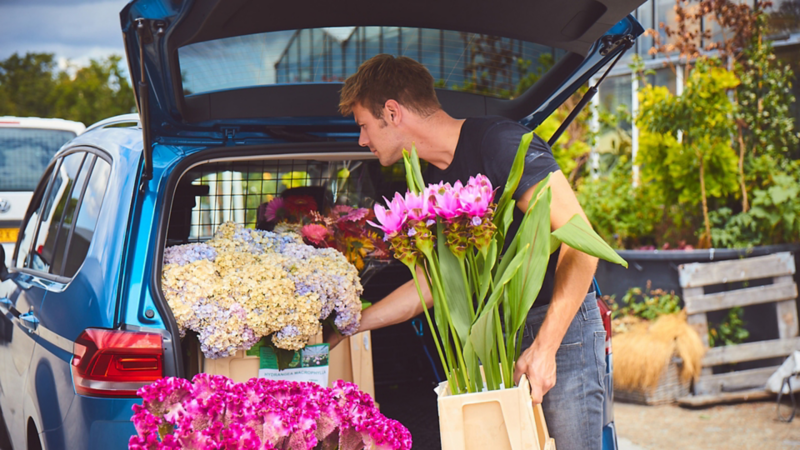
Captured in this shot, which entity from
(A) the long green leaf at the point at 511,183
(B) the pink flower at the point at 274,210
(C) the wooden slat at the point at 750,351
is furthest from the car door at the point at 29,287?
(C) the wooden slat at the point at 750,351

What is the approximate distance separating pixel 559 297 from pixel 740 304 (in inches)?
145

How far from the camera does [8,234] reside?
24.0 feet

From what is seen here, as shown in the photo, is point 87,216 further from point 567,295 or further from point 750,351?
point 750,351

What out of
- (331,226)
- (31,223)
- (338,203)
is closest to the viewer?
(331,226)

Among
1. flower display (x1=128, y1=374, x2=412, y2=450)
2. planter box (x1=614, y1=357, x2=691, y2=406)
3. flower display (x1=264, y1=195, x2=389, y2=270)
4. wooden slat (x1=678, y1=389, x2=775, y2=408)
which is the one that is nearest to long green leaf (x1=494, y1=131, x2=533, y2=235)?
flower display (x1=128, y1=374, x2=412, y2=450)

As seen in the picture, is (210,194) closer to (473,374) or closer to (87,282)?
(87,282)

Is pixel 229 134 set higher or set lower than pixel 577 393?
higher

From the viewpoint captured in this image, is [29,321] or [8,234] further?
[8,234]

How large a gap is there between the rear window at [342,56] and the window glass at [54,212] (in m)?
0.82

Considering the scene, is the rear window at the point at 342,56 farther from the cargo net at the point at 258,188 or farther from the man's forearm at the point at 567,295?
the man's forearm at the point at 567,295

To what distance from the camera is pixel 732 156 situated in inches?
210

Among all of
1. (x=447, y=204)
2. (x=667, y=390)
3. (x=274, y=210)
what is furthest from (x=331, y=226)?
(x=667, y=390)

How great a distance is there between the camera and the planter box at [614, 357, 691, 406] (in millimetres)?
4699

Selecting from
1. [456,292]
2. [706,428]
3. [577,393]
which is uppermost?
[456,292]
